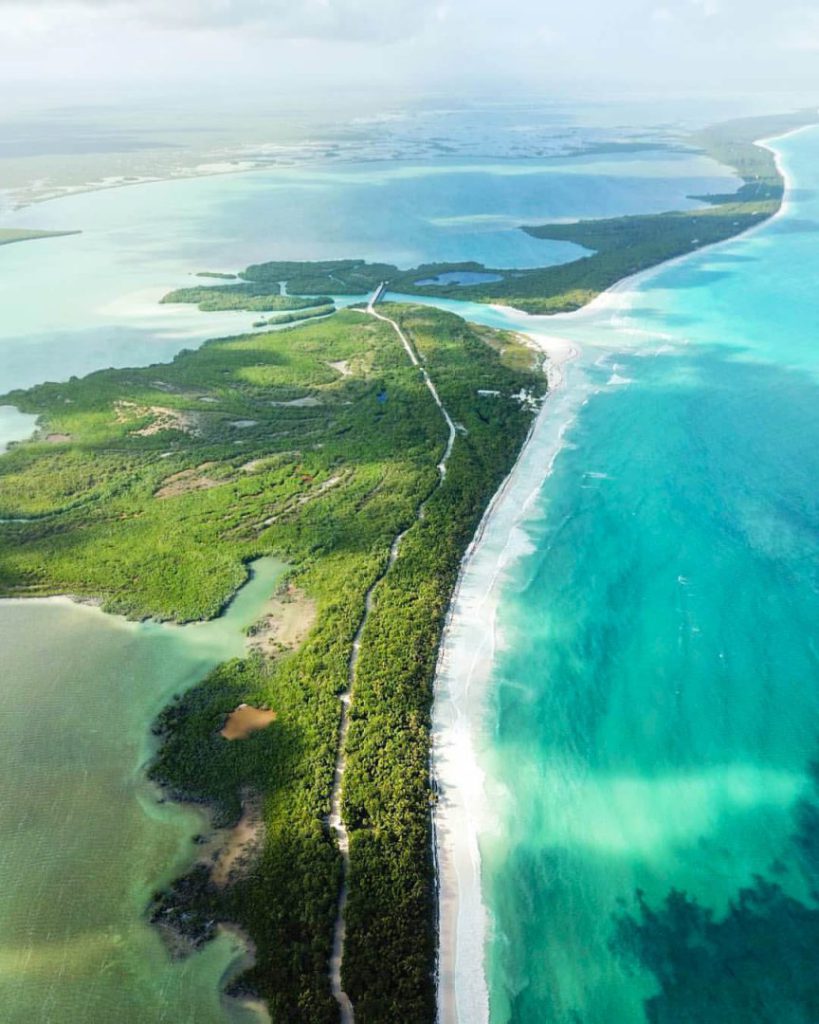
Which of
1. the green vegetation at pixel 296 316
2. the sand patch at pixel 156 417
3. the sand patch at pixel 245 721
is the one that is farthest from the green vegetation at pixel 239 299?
the sand patch at pixel 245 721

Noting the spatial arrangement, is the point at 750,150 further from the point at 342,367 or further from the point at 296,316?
the point at 342,367

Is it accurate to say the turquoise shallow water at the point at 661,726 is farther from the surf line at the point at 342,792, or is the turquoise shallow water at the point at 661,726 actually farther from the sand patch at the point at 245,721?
the sand patch at the point at 245,721

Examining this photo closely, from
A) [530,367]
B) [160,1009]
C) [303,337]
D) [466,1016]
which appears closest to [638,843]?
[466,1016]

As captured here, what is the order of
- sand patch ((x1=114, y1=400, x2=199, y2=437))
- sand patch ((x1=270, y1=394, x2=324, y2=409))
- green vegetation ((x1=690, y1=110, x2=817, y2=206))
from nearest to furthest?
sand patch ((x1=114, y1=400, x2=199, y2=437)), sand patch ((x1=270, y1=394, x2=324, y2=409)), green vegetation ((x1=690, y1=110, x2=817, y2=206))

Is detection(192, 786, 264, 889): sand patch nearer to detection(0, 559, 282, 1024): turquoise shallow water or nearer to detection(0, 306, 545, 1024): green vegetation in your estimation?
detection(0, 306, 545, 1024): green vegetation

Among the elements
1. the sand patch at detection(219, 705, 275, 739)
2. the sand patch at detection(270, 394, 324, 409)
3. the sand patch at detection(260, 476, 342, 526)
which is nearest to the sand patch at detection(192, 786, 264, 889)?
the sand patch at detection(219, 705, 275, 739)

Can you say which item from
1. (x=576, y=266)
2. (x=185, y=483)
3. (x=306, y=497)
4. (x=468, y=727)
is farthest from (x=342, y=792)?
(x=576, y=266)
